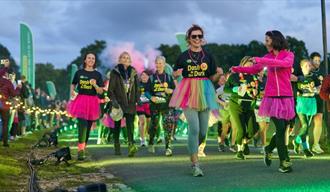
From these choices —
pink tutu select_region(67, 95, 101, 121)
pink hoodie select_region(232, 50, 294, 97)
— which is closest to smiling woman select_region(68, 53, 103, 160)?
pink tutu select_region(67, 95, 101, 121)

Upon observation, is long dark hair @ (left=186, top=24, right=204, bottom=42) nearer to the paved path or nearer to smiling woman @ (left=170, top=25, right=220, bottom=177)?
smiling woman @ (left=170, top=25, right=220, bottom=177)

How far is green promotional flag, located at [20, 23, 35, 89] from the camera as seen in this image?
3297 centimetres

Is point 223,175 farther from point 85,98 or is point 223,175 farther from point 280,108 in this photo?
point 85,98

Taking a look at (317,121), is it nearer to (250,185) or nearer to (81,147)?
(81,147)

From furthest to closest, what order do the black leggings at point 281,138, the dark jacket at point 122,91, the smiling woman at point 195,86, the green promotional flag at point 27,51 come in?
the green promotional flag at point 27,51 < the dark jacket at point 122,91 < the smiling woman at point 195,86 < the black leggings at point 281,138

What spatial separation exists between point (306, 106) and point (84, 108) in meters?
4.37

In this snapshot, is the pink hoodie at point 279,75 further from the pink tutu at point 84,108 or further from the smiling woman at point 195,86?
the pink tutu at point 84,108

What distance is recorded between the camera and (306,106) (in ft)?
36.2

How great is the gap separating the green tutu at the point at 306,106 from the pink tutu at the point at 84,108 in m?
4.01

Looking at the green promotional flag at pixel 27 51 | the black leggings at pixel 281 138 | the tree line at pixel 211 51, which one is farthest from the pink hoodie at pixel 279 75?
the tree line at pixel 211 51

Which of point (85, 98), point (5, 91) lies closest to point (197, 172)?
point (85, 98)

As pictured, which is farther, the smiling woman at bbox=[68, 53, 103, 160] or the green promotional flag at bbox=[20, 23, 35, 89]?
the green promotional flag at bbox=[20, 23, 35, 89]

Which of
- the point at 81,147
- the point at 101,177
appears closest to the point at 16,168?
the point at 101,177

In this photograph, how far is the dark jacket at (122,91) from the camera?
38.2 feet
